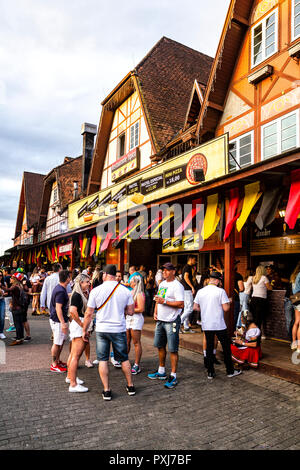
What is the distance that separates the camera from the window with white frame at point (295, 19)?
899cm

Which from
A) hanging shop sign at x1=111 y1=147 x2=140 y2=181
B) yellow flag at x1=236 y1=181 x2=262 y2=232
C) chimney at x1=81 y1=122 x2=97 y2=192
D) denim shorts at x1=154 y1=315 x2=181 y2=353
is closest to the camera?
denim shorts at x1=154 y1=315 x2=181 y2=353

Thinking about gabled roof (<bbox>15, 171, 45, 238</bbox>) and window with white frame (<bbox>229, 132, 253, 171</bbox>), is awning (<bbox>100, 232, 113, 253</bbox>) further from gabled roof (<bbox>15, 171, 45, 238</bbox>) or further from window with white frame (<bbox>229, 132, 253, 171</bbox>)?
gabled roof (<bbox>15, 171, 45, 238</bbox>)

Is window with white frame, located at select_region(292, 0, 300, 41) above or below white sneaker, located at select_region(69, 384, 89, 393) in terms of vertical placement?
above

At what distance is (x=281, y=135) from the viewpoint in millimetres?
9250

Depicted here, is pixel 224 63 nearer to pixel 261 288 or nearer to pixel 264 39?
pixel 264 39

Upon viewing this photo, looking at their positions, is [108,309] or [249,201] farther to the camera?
[249,201]

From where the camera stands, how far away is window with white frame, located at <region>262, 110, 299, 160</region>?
8.86m

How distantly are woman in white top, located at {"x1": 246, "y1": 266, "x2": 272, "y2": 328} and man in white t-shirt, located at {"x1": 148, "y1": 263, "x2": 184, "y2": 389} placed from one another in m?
3.53

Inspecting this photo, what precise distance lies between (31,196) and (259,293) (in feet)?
107

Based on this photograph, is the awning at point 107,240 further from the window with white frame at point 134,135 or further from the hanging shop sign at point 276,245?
the hanging shop sign at point 276,245

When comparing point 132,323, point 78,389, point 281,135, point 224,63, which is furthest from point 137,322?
point 224,63

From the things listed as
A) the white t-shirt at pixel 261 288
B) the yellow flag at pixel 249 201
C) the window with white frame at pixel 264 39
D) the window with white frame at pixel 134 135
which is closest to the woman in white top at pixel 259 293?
the white t-shirt at pixel 261 288

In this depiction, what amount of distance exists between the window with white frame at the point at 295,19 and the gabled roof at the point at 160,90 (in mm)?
5554

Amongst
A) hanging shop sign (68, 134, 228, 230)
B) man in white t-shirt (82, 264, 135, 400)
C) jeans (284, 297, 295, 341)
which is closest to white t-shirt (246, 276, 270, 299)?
jeans (284, 297, 295, 341)
